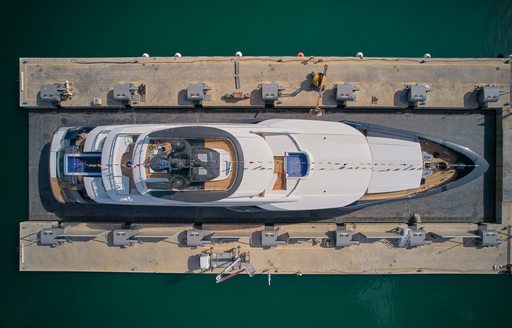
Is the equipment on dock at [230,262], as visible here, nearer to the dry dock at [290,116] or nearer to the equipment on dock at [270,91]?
the dry dock at [290,116]

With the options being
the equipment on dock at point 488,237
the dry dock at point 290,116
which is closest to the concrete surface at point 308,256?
the dry dock at point 290,116

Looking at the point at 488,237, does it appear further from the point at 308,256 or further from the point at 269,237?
the point at 269,237

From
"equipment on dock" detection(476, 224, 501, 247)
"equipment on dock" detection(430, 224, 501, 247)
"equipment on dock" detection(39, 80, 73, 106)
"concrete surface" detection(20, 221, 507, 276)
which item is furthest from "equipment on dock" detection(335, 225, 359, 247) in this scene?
"equipment on dock" detection(39, 80, 73, 106)

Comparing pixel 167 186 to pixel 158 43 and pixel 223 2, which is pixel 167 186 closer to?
pixel 158 43

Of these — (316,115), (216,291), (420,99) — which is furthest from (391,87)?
(216,291)

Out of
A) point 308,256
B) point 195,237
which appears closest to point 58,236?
point 195,237

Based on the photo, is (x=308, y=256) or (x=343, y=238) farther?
(x=308, y=256)

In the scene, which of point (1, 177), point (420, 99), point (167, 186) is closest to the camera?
point (167, 186)
